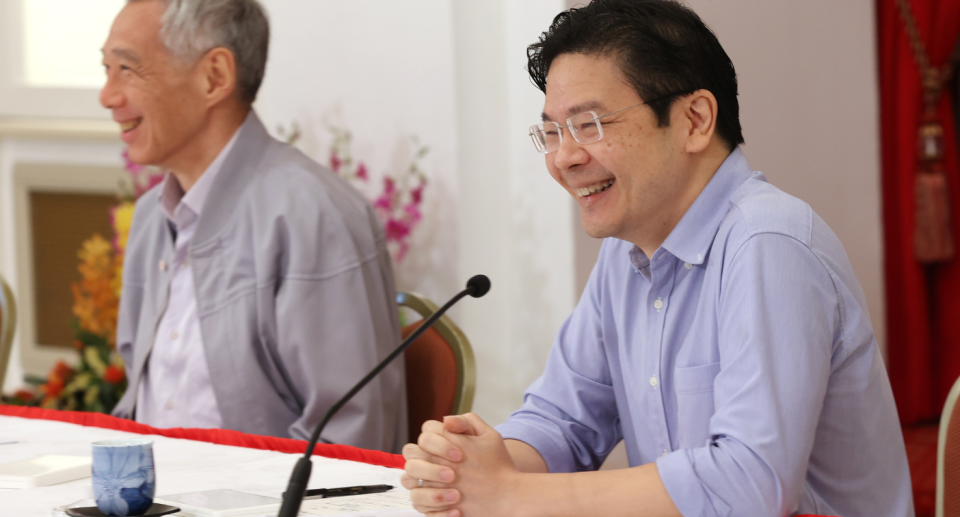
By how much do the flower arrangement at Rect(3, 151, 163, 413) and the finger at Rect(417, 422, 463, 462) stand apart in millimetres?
1754

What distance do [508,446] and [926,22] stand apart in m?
2.46

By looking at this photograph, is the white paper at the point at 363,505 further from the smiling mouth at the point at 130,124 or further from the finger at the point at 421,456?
the smiling mouth at the point at 130,124

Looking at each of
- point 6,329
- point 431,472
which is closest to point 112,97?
point 6,329

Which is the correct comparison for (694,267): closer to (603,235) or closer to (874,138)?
(603,235)

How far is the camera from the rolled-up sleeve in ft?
3.38

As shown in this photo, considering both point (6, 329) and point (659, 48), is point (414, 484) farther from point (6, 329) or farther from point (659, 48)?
point (6, 329)

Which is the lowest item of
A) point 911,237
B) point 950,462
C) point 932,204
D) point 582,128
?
point 950,462

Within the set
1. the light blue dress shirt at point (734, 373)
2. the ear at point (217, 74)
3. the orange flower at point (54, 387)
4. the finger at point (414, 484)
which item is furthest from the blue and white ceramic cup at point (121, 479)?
the orange flower at point (54, 387)

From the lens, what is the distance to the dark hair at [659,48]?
4.10ft

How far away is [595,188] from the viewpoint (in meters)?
1.30

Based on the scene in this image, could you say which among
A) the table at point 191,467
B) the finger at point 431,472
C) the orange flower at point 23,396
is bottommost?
the orange flower at point 23,396

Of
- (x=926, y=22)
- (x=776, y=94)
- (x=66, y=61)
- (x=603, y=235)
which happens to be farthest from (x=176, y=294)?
(x=926, y=22)

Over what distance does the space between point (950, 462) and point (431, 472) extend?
2.28 feet

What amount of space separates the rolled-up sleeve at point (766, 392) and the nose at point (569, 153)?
0.86 ft
